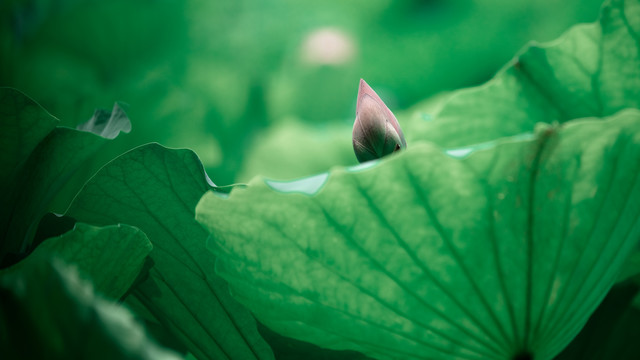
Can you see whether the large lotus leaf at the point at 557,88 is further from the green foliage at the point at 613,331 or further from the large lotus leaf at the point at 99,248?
the large lotus leaf at the point at 99,248

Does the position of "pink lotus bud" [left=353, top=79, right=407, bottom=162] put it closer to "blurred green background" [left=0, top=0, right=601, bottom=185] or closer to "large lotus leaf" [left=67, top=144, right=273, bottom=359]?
"large lotus leaf" [left=67, top=144, right=273, bottom=359]

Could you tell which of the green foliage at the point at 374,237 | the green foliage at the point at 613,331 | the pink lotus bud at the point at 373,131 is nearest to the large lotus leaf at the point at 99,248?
the green foliage at the point at 374,237

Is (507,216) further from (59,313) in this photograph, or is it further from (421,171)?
(59,313)

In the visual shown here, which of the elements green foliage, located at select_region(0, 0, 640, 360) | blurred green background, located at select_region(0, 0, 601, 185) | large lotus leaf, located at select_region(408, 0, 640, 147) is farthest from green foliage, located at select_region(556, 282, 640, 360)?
blurred green background, located at select_region(0, 0, 601, 185)

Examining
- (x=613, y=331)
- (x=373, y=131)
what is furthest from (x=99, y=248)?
(x=613, y=331)

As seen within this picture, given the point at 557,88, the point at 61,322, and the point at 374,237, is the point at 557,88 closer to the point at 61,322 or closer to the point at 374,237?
the point at 374,237

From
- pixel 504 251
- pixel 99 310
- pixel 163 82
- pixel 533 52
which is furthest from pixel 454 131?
pixel 163 82
